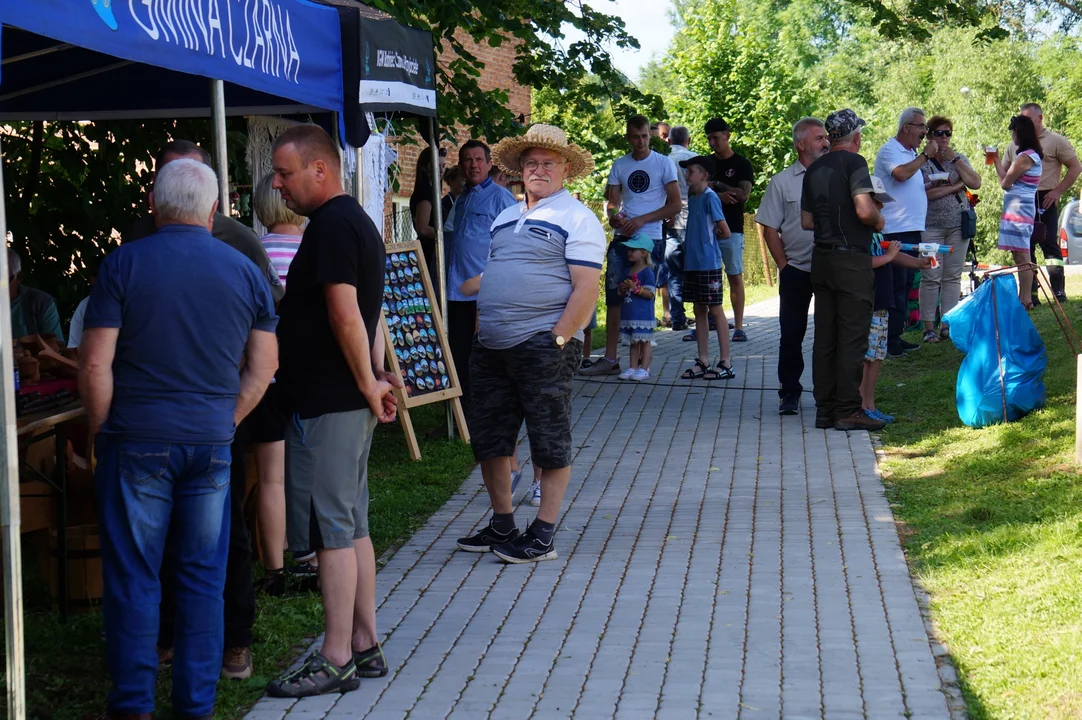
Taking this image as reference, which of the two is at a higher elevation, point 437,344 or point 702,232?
point 702,232

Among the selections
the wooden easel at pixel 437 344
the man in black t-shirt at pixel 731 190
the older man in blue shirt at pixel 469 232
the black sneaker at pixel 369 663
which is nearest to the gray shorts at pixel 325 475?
the black sneaker at pixel 369 663

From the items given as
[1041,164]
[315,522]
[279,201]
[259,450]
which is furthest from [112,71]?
[1041,164]

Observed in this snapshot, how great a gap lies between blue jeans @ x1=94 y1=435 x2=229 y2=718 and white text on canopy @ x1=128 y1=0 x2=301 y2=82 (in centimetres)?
172

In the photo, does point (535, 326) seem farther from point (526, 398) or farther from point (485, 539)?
point (485, 539)

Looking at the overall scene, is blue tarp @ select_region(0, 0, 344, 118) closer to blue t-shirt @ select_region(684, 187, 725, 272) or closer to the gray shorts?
the gray shorts

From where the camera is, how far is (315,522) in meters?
4.44

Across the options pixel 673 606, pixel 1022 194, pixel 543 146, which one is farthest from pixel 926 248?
pixel 673 606

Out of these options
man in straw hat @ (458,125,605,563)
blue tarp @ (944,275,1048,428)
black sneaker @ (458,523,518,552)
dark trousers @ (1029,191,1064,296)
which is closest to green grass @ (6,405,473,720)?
black sneaker @ (458,523,518,552)

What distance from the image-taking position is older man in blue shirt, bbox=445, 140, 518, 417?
9.19m

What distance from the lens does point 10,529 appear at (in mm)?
3760

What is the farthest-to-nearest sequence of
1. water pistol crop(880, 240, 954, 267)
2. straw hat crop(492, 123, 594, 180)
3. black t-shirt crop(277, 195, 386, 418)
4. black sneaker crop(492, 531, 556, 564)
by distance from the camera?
water pistol crop(880, 240, 954, 267), black sneaker crop(492, 531, 556, 564), straw hat crop(492, 123, 594, 180), black t-shirt crop(277, 195, 386, 418)

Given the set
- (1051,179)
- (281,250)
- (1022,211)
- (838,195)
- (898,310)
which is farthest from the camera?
(1051,179)

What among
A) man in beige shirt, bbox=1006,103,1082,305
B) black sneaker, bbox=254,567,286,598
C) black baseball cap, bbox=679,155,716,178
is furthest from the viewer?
man in beige shirt, bbox=1006,103,1082,305

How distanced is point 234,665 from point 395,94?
3822 mm
